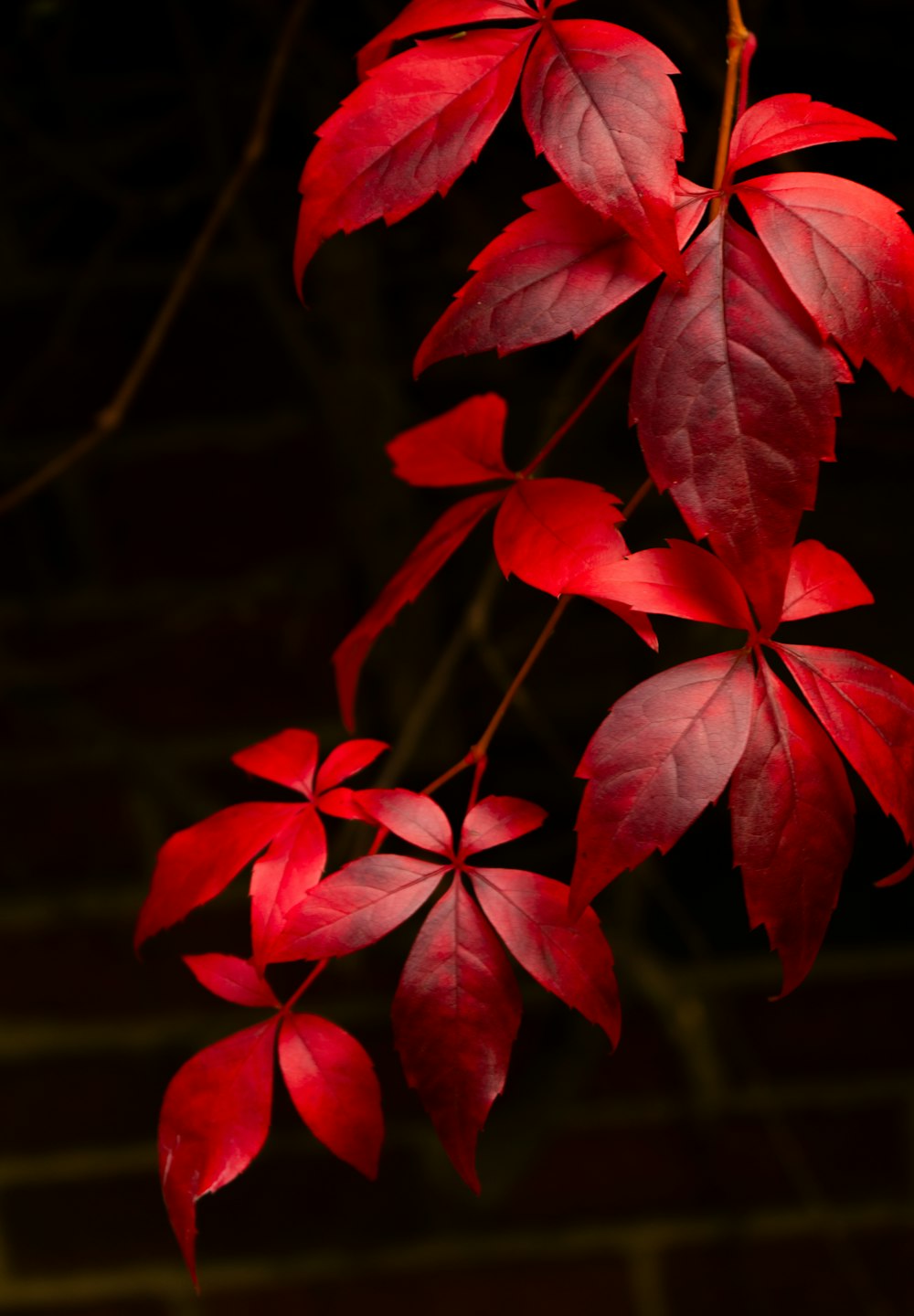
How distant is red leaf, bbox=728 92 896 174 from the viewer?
26 cm

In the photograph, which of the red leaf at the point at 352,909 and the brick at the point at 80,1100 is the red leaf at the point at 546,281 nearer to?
the red leaf at the point at 352,909

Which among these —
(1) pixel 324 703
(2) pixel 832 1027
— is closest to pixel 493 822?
(1) pixel 324 703

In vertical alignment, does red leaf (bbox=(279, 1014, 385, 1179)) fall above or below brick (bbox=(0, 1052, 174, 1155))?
above

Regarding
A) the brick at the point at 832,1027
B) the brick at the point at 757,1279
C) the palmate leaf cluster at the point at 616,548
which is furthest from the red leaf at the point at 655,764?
the brick at the point at 757,1279

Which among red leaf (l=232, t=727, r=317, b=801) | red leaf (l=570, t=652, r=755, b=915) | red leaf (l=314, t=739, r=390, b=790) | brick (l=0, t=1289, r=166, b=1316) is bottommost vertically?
brick (l=0, t=1289, r=166, b=1316)

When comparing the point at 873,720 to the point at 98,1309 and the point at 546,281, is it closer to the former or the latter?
the point at 546,281

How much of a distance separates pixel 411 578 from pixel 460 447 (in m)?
0.07

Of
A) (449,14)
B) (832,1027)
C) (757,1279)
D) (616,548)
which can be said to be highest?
(449,14)

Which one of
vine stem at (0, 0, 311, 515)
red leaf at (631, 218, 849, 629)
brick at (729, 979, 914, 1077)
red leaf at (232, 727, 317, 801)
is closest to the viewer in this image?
red leaf at (631, 218, 849, 629)

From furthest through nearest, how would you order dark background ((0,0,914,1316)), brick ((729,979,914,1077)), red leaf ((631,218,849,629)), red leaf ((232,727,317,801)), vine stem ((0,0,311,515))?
1. brick ((729,979,914,1077))
2. dark background ((0,0,914,1316))
3. vine stem ((0,0,311,515))
4. red leaf ((232,727,317,801))
5. red leaf ((631,218,849,629))

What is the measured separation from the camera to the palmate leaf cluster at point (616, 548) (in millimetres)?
232

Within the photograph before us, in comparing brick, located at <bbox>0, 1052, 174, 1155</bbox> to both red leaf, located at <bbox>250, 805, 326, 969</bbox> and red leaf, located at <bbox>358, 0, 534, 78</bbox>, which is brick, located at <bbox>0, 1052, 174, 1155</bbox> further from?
red leaf, located at <bbox>358, 0, 534, 78</bbox>

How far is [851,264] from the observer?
24 cm

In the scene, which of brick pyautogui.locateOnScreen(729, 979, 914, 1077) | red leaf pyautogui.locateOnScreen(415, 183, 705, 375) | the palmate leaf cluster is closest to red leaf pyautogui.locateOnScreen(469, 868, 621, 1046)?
the palmate leaf cluster
